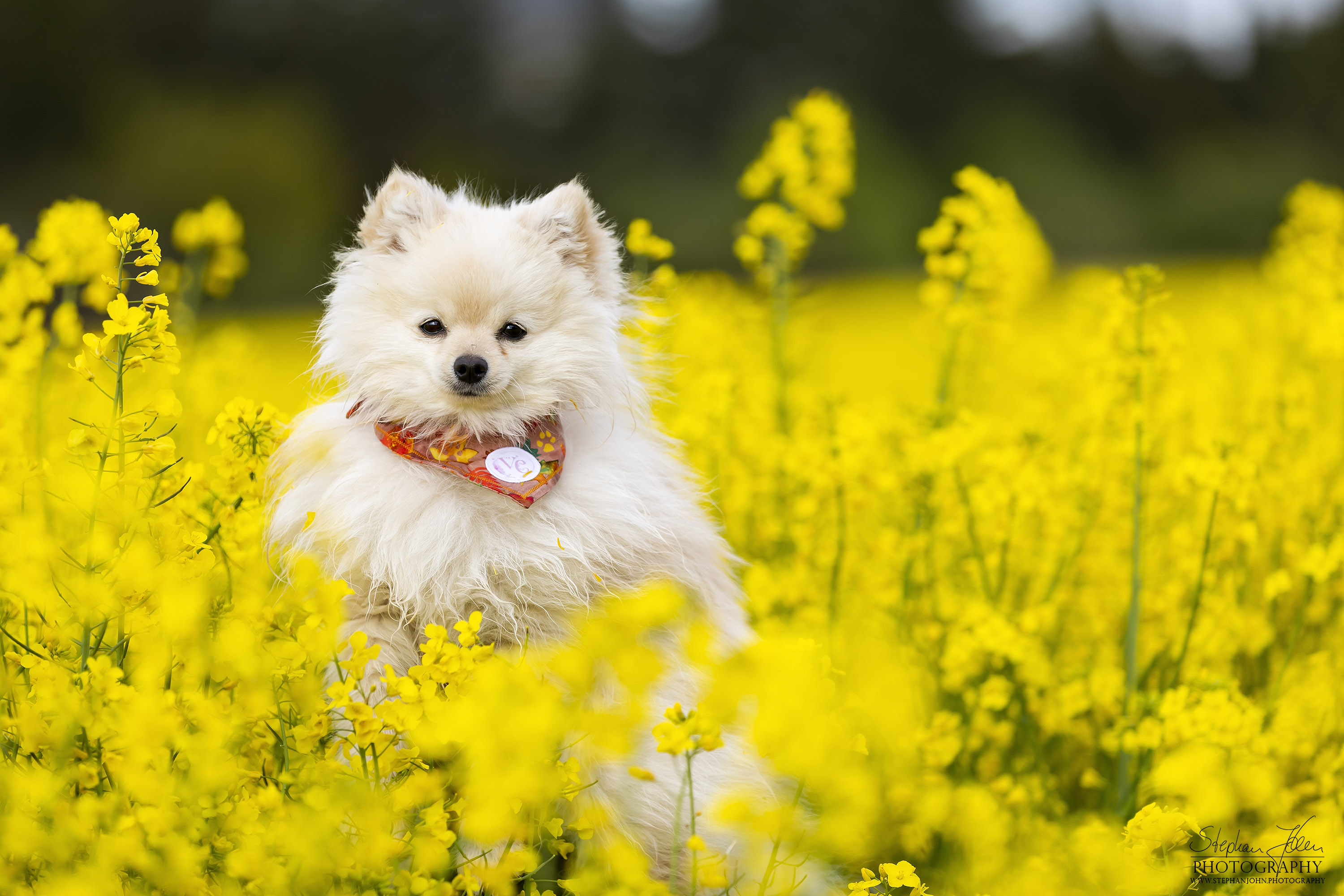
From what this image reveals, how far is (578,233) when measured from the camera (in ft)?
9.28

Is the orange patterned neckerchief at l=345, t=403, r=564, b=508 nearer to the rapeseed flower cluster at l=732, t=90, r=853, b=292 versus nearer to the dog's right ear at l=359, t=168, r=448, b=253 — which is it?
the dog's right ear at l=359, t=168, r=448, b=253

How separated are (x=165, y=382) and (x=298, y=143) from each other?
15780mm

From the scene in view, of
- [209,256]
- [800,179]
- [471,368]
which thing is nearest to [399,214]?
[471,368]

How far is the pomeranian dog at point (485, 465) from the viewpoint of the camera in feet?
8.07

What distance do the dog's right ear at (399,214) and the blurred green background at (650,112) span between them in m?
12.7

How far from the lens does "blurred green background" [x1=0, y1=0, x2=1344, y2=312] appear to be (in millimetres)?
17078

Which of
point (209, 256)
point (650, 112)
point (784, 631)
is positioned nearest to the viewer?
point (784, 631)

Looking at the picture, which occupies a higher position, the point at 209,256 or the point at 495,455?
the point at 209,256

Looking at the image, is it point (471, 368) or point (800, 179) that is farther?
point (800, 179)

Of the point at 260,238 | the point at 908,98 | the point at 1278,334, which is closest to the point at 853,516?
the point at 1278,334

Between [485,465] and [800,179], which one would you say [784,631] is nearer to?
[485,465]

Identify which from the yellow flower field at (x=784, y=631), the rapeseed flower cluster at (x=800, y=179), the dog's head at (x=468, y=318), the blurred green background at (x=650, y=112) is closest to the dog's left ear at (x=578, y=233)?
the dog's head at (x=468, y=318)

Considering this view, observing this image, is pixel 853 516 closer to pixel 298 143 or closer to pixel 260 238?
pixel 260 238

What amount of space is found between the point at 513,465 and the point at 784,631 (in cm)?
110
